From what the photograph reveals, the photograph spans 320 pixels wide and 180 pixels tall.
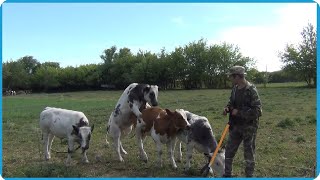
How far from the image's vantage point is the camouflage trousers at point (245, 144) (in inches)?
349

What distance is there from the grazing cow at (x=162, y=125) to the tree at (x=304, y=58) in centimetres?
7087

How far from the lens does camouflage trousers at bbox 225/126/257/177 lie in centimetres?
886

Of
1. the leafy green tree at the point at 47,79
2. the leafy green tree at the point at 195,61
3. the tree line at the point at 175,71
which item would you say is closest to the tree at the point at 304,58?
the tree line at the point at 175,71

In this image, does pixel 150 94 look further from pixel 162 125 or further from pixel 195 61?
pixel 195 61

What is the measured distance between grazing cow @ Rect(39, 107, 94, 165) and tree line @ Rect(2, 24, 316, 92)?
2615 inches

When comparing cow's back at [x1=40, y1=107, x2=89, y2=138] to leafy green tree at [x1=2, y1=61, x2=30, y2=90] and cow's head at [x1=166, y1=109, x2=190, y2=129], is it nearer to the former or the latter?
cow's head at [x1=166, y1=109, x2=190, y2=129]

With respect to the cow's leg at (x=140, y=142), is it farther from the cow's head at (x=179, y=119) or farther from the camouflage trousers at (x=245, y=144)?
the camouflage trousers at (x=245, y=144)

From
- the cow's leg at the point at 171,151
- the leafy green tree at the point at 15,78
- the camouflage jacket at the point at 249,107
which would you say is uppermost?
the leafy green tree at the point at 15,78

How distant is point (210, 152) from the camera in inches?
393

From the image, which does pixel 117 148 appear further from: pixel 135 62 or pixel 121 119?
pixel 135 62

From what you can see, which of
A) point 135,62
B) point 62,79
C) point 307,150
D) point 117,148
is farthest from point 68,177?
point 62,79

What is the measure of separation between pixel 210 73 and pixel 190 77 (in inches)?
199

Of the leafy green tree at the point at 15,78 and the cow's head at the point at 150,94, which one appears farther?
the leafy green tree at the point at 15,78

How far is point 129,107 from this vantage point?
12.1m
